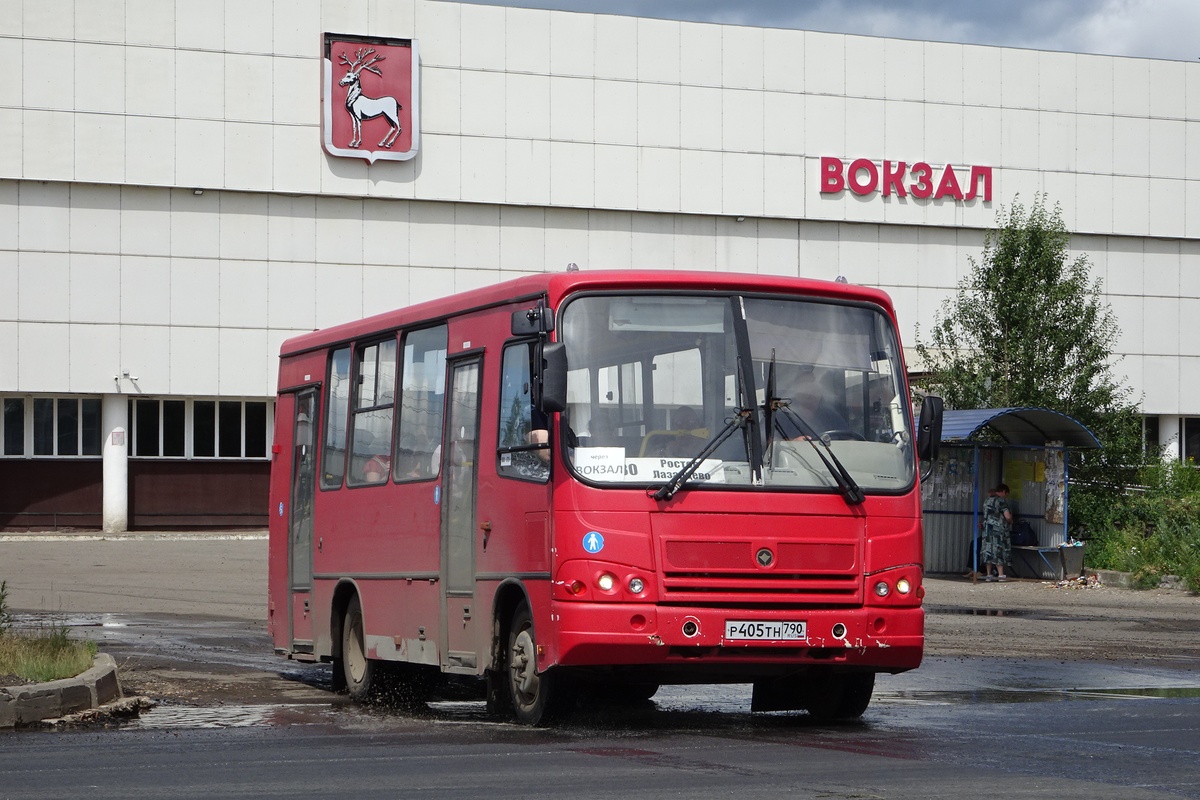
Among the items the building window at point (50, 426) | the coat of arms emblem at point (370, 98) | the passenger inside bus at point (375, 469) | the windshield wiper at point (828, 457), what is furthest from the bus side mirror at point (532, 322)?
the building window at point (50, 426)

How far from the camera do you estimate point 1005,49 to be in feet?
184

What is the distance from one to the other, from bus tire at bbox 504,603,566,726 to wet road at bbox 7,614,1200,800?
20cm

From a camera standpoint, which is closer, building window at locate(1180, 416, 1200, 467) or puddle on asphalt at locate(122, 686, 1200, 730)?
puddle on asphalt at locate(122, 686, 1200, 730)

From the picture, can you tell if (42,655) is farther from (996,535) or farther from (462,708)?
(996,535)

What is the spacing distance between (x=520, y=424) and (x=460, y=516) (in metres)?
1.20

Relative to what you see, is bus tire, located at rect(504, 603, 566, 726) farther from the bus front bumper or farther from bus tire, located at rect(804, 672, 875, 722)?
bus tire, located at rect(804, 672, 875, 722)

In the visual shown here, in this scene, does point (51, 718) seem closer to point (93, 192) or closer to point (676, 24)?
point (93, 192)

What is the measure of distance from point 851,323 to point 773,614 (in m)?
2.12

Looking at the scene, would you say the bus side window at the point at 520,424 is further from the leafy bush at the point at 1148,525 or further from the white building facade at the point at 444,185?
the white building facade at the point at 444,185

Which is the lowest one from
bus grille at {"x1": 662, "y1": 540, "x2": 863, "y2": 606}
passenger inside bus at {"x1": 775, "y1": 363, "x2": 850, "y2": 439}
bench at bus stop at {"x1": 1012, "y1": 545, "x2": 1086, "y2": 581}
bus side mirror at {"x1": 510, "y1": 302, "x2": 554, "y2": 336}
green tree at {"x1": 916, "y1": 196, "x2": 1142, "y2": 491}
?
bench at bus stop at {"x1": 1012, "y1": 545, "x2": 1086, "y2": 581}

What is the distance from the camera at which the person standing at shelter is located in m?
30.4

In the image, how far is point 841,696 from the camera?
12000mm

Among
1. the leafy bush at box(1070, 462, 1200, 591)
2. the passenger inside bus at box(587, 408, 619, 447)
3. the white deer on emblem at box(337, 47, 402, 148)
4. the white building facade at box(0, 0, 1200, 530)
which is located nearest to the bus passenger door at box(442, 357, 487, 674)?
the passenger inside bus at box(587, 408, 619, 447)

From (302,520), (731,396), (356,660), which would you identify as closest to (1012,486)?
(302,520)
